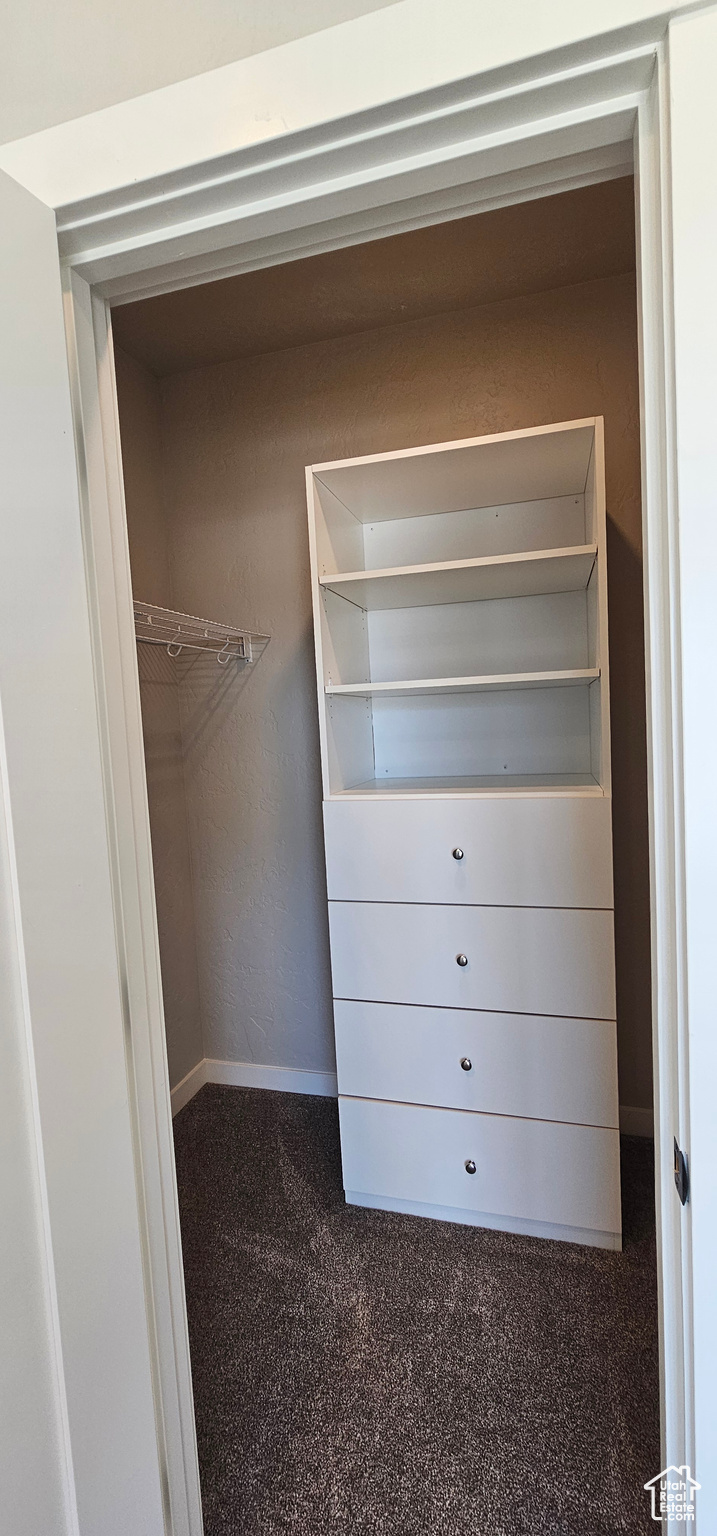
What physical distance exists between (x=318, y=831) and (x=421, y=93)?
1934mm

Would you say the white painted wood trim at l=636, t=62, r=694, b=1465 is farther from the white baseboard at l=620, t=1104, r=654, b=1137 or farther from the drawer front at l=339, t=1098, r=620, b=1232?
the white baseboard at l=620, t=1104, r=654, b=1137

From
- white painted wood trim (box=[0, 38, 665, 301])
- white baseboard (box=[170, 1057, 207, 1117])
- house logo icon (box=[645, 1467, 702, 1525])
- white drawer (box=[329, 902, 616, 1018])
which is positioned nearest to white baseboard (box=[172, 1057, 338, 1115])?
white baseboard (box=[170, 1057, 207, 1117])

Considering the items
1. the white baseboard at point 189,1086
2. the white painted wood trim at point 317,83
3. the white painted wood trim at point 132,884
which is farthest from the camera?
the white baseboard at point 189,1086

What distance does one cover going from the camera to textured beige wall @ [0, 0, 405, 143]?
2.12ft

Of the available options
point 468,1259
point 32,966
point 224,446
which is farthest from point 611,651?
point 32,966

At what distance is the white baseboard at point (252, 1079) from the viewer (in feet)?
7.94

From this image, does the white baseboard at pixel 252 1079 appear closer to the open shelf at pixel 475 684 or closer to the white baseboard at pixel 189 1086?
the white baseboard at pixel 189 1086

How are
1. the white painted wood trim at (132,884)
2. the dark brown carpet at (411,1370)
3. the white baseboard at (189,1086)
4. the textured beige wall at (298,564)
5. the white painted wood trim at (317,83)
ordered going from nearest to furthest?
the white painted wood trim at (317,83) → the white painted wood trim at (132,884) → the dark brown carpet at (411,1370) → the textured beige wall at (298,564) → the white baseboard at (189,1086)

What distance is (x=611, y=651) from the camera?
201 cm

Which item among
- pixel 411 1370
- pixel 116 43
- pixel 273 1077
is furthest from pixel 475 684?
pixel 273 1077

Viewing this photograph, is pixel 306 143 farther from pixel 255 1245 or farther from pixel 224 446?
pixel 255 1245

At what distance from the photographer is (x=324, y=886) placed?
237 cm

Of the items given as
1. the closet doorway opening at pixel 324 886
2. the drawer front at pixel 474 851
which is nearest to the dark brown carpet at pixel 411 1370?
the closet doorway opening at pixel 324 886

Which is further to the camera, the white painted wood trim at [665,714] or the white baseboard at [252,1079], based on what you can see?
the white baseboard at [252,1079]
